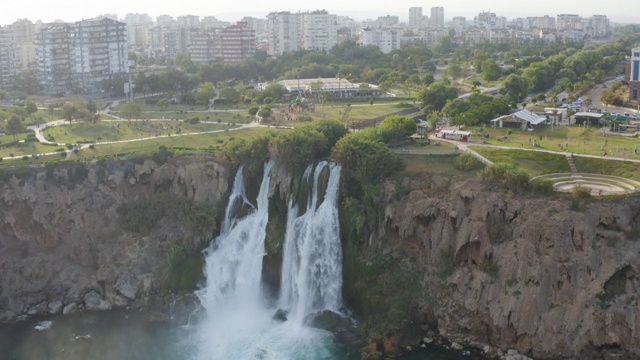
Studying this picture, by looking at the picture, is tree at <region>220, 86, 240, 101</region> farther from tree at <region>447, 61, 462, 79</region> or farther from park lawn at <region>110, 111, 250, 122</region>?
tree at <region>447, 61, 462, 79</region>

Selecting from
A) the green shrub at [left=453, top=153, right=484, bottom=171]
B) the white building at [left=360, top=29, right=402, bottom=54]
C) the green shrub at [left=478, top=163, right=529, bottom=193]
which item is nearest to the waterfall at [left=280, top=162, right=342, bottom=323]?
the green shrub at [left=453, top=153, right=484, bottom=171]

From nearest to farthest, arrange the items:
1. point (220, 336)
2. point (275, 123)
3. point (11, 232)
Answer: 1. point (220, 336)
2. point (11, 232)
3. point (275, 123)

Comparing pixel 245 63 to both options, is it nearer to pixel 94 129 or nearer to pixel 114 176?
pixel 94 129

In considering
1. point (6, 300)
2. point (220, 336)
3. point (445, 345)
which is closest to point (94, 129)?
point (6, 300)

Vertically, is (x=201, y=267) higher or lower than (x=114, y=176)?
lower

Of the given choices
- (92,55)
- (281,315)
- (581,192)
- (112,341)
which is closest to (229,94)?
(92,55)

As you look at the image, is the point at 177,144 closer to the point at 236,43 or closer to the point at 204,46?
the point at 236,43

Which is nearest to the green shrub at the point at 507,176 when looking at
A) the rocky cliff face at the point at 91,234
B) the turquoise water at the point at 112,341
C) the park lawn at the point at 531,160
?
the park lawn at the point at 531,160
